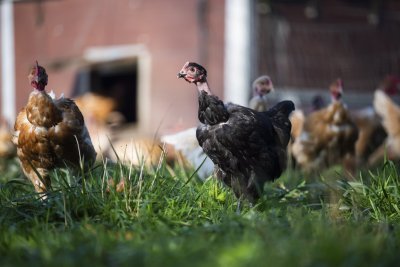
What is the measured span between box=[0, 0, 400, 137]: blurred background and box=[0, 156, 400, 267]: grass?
5223 millimetres

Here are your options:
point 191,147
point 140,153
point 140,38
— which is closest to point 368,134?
point 140,153

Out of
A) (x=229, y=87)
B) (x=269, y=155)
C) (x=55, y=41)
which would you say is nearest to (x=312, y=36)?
(x=229, y=87)

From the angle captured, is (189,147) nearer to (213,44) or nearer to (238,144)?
(238,144)

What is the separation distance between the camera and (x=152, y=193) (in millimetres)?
3686

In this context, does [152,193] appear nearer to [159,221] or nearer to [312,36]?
[159,221]

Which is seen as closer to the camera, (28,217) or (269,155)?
(28,217)

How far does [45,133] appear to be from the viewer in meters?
4.27

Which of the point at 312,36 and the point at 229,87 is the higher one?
the point at 312,36

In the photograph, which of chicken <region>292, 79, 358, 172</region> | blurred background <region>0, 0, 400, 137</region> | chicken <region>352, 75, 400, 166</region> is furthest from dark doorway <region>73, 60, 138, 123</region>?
chicken <region>292, 79, 358, 172</region>

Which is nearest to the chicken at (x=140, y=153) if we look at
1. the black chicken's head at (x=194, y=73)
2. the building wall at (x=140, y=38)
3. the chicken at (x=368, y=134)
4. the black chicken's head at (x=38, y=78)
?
the black chicken's head at (x=194, y=73)

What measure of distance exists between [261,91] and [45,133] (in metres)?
2.11

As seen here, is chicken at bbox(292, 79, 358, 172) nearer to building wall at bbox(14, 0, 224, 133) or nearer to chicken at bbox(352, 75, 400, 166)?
chicken at bbox(352, 75, 400, 166)

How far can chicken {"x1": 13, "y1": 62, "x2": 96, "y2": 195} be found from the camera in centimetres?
427

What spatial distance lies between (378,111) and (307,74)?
2.31 meters
